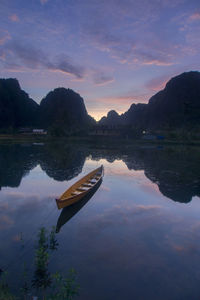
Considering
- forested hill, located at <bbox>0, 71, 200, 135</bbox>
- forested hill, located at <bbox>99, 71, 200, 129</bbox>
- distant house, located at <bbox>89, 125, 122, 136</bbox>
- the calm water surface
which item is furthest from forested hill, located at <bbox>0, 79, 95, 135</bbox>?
the calm water surface

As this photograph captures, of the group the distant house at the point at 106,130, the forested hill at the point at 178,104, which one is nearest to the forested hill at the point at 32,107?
the forested hill at the point at 178,104

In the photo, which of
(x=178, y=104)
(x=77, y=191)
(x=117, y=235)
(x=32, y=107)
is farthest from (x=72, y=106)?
(x=117, y=235)

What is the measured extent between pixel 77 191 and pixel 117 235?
485cm

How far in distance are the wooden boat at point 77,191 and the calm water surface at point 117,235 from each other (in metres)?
0.74

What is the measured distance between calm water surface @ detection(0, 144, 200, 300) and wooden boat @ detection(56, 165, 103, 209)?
74 centimetres

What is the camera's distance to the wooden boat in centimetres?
1076

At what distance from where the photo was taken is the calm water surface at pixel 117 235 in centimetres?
629

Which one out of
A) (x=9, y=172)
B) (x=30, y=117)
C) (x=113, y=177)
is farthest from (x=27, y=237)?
(x=30, y=117)

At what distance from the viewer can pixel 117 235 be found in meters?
9.23

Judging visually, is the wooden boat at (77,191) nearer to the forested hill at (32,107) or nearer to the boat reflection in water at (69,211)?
the boat reflection in water at (69,211)

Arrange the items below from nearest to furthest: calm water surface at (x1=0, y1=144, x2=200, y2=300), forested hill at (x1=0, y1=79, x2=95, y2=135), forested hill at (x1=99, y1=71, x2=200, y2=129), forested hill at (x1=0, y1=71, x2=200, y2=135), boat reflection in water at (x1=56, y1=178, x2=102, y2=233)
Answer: calm water surface at (x1=0, y1=144, x2=200, y2=300), boat reflection in water at (x1=56, y1=178, x2=102, y2=233), forested hill at (x1=99, y1=71, x2=200, y2=129), forested hill at (x1=0, y1=71, x2=200, y2=135), forested hill at (x1=0, y1=79, x2=95, y2=135)

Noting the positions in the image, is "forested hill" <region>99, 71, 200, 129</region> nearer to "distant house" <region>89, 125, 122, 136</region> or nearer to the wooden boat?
"distant house" <region>89, 125, 122, 136</region>

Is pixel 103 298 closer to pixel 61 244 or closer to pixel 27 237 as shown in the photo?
pixel 61 244

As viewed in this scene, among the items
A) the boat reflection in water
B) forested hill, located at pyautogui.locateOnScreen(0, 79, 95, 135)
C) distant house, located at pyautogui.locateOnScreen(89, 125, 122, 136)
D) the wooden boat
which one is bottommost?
the boat reflection in water
